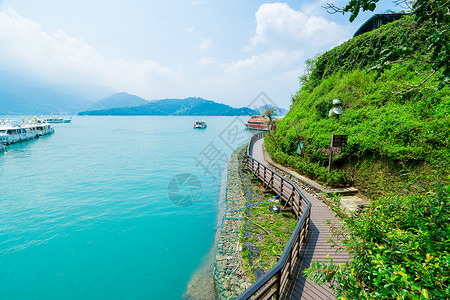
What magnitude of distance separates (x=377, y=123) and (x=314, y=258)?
9.43m

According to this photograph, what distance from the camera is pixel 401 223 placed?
11.3 feet

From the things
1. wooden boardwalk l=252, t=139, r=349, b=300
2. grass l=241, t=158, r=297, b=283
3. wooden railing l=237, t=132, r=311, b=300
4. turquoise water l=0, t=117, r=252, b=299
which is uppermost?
wooden railing l=237, t=132, r=311, b=300

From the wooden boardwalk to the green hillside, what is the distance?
2.77 metres

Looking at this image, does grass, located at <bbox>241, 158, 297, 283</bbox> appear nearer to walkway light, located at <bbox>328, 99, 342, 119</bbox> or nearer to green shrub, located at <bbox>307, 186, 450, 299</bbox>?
green shrub, located at <bbox>307, 186, 450, 299</bbox>

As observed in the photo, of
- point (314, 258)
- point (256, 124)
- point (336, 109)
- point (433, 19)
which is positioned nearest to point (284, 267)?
point (314, 258)

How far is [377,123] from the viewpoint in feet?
37.2

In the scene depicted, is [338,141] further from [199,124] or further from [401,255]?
[199,124]

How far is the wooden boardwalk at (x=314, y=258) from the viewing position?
16.4ft

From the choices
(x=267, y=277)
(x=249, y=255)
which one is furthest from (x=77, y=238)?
(x=267, y=277)

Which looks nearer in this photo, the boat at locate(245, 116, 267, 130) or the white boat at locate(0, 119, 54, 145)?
the white boat at locate(0, 119, 54, 145)

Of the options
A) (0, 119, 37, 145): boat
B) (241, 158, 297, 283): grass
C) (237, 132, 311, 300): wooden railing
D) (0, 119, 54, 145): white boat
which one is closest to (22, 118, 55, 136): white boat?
(0, 119, 54, 145): white boat

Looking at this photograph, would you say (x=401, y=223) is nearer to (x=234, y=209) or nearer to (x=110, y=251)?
(x=234, y=209)

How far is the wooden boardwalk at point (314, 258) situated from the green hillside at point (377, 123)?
2773mm

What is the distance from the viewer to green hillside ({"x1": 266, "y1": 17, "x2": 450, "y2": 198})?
29.4ft
